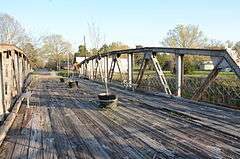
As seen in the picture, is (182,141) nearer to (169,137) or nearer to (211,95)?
(169,137)

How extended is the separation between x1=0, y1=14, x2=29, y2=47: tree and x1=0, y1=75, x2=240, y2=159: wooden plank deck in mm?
36918

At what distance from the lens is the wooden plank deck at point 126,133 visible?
4480 millimetres

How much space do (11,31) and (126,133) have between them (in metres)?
41.8

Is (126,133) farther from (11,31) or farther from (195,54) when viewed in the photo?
(11,31)

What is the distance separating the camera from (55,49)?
6397cm

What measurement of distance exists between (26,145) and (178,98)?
6254mm

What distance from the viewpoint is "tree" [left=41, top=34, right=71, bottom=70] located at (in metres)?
62.2

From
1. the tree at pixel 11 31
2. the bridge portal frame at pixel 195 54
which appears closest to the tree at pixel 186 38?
the tree at pixel 11 31

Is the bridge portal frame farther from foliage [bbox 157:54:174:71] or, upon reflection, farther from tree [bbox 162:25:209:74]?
tree [bbox 162:25:209:74]

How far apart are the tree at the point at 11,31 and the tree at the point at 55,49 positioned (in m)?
15.6

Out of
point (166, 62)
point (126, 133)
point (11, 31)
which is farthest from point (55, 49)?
point (126, 133)

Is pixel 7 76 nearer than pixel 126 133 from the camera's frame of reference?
No

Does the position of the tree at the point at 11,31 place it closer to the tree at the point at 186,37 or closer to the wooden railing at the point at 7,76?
the tree at the point at 186,37

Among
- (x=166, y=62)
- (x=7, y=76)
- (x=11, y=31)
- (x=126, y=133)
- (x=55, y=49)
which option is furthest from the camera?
(x=55, y=49)
